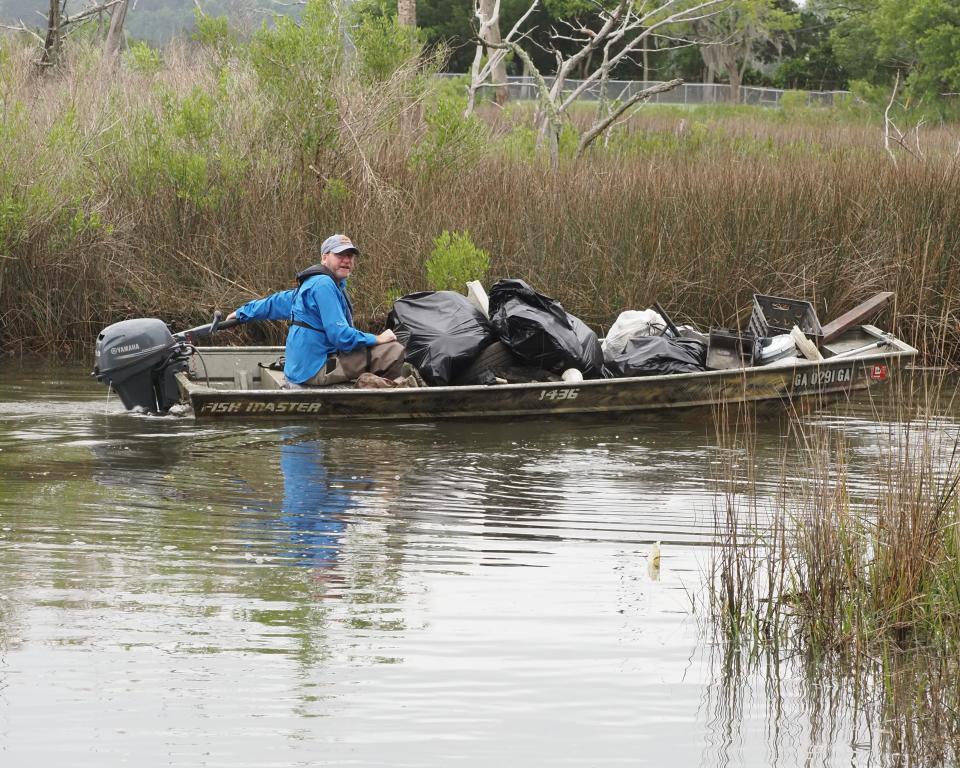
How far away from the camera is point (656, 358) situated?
38.1 ft

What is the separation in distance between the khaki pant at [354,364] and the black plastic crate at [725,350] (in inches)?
107

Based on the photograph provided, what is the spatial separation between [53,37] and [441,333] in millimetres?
12155

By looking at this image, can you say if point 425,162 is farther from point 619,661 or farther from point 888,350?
point 619,661

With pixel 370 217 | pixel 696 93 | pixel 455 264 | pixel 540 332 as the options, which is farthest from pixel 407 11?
pixel 696 93

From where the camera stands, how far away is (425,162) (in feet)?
50.6

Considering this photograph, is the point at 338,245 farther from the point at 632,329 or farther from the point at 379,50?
the point at 379,50

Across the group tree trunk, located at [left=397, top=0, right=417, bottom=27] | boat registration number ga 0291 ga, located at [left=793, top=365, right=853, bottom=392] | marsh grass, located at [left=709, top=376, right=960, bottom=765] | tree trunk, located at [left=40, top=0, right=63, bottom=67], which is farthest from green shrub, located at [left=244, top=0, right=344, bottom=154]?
marsh grass, located at [left=709, top=376, right=960, bottom=765]

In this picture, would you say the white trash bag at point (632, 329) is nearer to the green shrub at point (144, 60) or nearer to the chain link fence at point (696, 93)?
the green shrub at point (144, 60)

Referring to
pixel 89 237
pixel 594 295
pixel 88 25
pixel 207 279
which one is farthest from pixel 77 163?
pixel 88 25

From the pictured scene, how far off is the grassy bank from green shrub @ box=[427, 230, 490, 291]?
45.0 inches

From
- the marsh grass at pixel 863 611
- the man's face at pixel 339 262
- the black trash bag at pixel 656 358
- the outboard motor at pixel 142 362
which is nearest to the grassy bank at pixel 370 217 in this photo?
the black trash bag at pixel 656 358

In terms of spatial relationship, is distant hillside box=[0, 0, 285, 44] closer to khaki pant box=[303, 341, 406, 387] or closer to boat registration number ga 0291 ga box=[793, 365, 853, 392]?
khaki pant box=[303, 341, 406, 387]

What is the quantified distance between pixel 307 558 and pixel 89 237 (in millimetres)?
8319

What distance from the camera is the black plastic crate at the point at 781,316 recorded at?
12.3 meters
